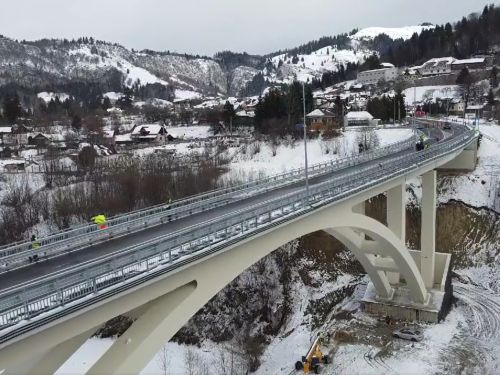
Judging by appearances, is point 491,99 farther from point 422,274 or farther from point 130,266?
point 130,266

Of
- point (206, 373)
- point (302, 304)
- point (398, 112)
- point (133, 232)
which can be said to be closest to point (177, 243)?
point (133, 232)

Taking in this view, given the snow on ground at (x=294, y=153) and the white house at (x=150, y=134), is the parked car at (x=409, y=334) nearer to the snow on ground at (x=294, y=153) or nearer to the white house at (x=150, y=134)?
the snow on ground at (x=294, y=153)

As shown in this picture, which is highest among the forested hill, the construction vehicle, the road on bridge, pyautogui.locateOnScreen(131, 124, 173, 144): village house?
the forested hill

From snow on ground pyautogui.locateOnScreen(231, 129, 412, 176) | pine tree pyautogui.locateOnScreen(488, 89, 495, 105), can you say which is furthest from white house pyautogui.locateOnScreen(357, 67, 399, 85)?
snow on ground pyautogui.locateOnScreen(231, 129, 412, 176)

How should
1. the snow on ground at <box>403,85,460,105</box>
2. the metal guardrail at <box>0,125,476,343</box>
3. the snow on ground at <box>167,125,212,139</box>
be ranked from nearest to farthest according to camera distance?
the metal guardrail at <box>0,125,476,343</box> < the snow on ground at <box>167,125,212,139</box> < the snow on ground at <box>403,85,460,105</box>

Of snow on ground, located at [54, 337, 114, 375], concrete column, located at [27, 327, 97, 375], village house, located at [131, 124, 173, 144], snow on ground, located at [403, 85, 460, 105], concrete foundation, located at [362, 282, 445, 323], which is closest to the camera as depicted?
concrete column, located at [27, 327, 97, 375]

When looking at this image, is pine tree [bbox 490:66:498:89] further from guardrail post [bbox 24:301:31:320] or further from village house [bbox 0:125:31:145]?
guardrail post [bbox 24:301:31:320]

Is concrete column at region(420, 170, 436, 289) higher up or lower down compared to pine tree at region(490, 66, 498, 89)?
lower down

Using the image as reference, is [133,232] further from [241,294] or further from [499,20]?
[499,20]

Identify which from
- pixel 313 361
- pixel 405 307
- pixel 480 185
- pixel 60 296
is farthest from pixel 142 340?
pixel 480 185
